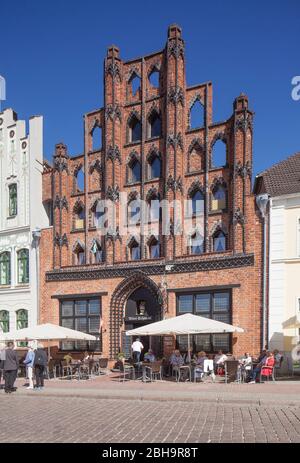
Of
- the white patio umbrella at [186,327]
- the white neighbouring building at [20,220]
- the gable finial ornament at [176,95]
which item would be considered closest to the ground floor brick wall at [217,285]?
the white neighbouring building at [20,220]

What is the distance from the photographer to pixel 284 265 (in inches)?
893

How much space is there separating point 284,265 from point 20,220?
14.9 meters

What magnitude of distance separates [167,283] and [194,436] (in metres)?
15.5

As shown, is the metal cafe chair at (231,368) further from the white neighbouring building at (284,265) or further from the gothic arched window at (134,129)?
the gothic arched window at (134,129)

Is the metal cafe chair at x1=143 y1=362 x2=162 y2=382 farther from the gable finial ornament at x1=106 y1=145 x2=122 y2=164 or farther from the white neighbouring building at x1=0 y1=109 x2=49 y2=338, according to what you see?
the gable finial ornament at x1=106 y1=145 x2=122 y2=164

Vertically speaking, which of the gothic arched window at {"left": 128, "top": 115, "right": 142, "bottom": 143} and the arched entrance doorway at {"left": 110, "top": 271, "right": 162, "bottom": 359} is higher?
the gothic arched window at {"left": 128, "top": 115, "right": 142, "bottom": 143}

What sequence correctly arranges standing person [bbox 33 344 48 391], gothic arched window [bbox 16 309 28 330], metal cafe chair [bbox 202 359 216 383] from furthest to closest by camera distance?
gothic arched window [bbox 16 309 28 330] < metal cafe chair [bbox 202 359 216 383] < standing person [bbox 33 344 48 391]

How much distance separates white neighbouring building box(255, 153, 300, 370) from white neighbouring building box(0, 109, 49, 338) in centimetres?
1275

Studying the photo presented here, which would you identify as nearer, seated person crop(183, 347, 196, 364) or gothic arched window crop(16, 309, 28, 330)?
seated person crop(183, 347, 196, 364)

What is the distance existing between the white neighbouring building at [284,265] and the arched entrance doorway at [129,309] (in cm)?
600

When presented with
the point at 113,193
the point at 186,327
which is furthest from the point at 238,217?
the point at 113,193

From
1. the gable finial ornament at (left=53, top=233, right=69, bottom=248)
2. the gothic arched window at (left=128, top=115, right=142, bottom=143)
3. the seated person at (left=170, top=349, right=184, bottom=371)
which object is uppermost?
the gothic arched window at (left=128, top=115, right=142, bottom=143)

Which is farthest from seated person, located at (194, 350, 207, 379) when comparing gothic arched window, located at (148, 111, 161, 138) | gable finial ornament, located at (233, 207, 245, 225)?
gothic arched window, located at (148, 111, 161, 138)

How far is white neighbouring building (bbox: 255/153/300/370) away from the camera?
2230cm
